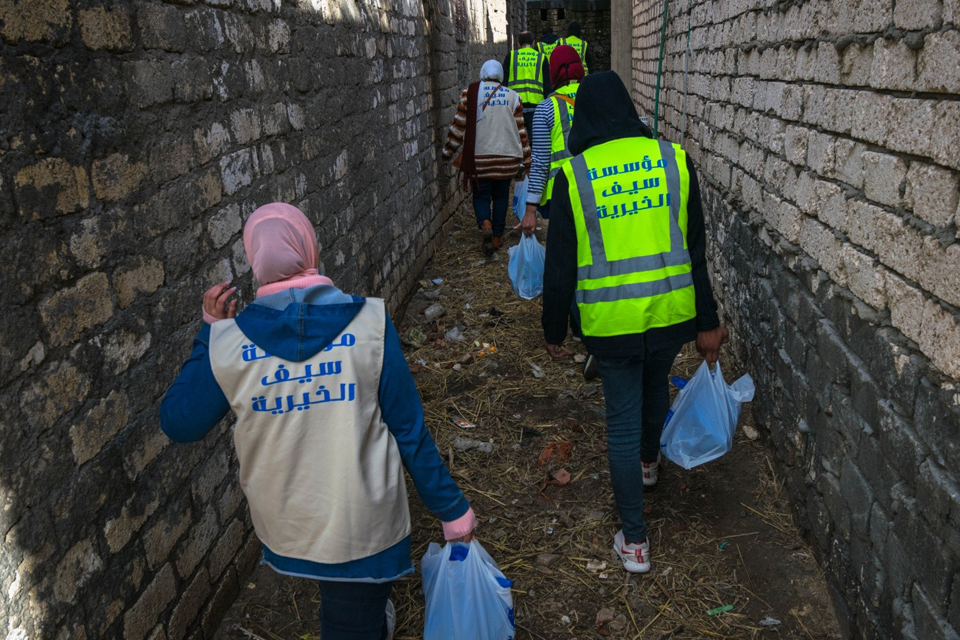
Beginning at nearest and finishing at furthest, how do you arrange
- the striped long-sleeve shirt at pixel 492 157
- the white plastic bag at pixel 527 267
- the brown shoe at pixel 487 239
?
the white plastic bag at pixel 527 267 < the striped long-sleeve shirt at pixel 492 157 < the brown shoe at pixel 487 239

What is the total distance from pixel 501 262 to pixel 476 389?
9.21 ft

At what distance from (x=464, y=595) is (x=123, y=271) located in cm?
145

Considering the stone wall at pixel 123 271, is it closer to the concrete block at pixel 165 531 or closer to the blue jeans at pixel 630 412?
the concrete block at pixel 165 531

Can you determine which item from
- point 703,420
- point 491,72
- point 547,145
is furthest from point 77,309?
point 491,72

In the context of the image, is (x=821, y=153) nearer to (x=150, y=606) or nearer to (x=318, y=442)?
(x=318, y=442)

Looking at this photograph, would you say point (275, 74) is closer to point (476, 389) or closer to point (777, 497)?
point (476, 389)

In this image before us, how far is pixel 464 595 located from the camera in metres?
2.28

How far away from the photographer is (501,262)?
7.48m

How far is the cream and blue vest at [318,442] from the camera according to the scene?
190cm

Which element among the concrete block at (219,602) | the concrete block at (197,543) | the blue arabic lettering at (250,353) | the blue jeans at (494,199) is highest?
the blue arabic lettering at (250,353)

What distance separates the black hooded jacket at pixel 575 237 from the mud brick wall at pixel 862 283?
490mm

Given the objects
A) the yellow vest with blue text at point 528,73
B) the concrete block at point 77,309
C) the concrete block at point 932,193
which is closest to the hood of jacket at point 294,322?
the concrete block at point 77,309

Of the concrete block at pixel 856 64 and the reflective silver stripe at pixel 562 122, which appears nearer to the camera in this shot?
the concrete block at pixel 856 64

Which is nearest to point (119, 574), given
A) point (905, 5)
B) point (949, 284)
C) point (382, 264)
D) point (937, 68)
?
point (949, 284)
